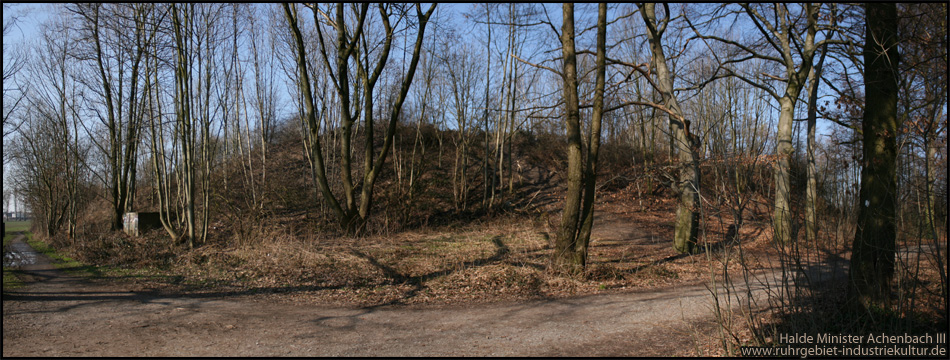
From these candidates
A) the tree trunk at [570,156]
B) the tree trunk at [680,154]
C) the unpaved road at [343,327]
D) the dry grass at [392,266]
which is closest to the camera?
the unpaved road at [343,327]

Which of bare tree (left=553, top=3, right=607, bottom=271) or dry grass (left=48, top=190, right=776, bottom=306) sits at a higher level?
bare tree (left=553, top=3, right=607, bottom=271)

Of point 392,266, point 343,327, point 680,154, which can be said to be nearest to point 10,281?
point 392,266

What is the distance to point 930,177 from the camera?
13.7 ft

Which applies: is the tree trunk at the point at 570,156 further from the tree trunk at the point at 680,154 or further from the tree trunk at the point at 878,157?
the tree trunk at the point at 878,157

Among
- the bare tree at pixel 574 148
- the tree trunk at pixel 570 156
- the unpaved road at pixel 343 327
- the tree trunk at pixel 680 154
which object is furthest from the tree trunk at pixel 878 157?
the tree trunk at pixel 680 154

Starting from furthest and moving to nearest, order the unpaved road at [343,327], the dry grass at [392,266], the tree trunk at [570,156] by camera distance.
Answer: the tree trunk at [570,156]
the dry grass at [392,266]
the unpaved road at [343,327]

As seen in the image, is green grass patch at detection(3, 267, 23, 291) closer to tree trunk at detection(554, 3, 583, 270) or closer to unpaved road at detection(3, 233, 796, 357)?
unpaved road at detection(3, 233, 796, 357)

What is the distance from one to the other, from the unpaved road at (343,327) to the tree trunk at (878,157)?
120 cm

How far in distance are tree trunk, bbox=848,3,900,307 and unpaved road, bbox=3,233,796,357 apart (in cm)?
120

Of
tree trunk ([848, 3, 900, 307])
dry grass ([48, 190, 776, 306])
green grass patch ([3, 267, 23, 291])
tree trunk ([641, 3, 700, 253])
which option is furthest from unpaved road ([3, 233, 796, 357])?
tree trunk ([641, 3, 700, 253])

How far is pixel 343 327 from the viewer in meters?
6.02

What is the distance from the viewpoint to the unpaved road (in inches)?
198

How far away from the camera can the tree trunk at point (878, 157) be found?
5113 millimetres

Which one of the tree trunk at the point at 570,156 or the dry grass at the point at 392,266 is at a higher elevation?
the tree trunk at the point at 570,156
